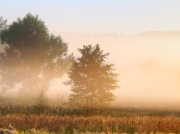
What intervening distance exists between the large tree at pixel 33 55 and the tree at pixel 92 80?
2955 cm

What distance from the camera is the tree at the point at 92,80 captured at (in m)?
44.5

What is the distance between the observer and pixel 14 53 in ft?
249

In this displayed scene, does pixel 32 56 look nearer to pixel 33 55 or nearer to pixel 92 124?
pixel 33 55

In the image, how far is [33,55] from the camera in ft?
244

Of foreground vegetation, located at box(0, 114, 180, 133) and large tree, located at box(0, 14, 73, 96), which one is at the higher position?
large tree, located at box(0, 14, 73, 96)

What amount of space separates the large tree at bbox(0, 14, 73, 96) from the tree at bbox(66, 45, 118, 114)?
29545 millimetres

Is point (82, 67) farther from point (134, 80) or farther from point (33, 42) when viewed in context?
point (134, 80)

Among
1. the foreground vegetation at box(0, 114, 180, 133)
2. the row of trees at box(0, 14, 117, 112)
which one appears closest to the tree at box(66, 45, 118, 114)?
the foreground vegetation at box(0, 114, 180, 133)

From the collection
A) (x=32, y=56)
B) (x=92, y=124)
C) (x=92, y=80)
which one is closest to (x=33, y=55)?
(x=32, y=56)

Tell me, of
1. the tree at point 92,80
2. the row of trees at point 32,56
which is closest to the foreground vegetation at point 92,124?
the tree at point 92,80

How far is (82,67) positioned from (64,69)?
3150 cm

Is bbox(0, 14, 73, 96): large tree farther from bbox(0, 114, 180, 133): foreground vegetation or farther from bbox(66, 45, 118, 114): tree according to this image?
bbox(0, 114, 180, 133): foreground vegetation

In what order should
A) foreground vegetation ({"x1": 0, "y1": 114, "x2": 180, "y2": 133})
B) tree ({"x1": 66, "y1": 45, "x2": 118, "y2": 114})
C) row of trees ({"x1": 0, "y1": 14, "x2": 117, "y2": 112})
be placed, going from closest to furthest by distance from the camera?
foreground vegetation ({"x1": 0, "y1": 114, "x2": 180, "y2": 133})
tree ({"x1": 66, "y1": 45, "x2": 118, "y2": 114})
row of trees ({"x1": 0, "y1": 14, "x2": 117, "y2": 112})

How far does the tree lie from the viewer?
44.5 m
